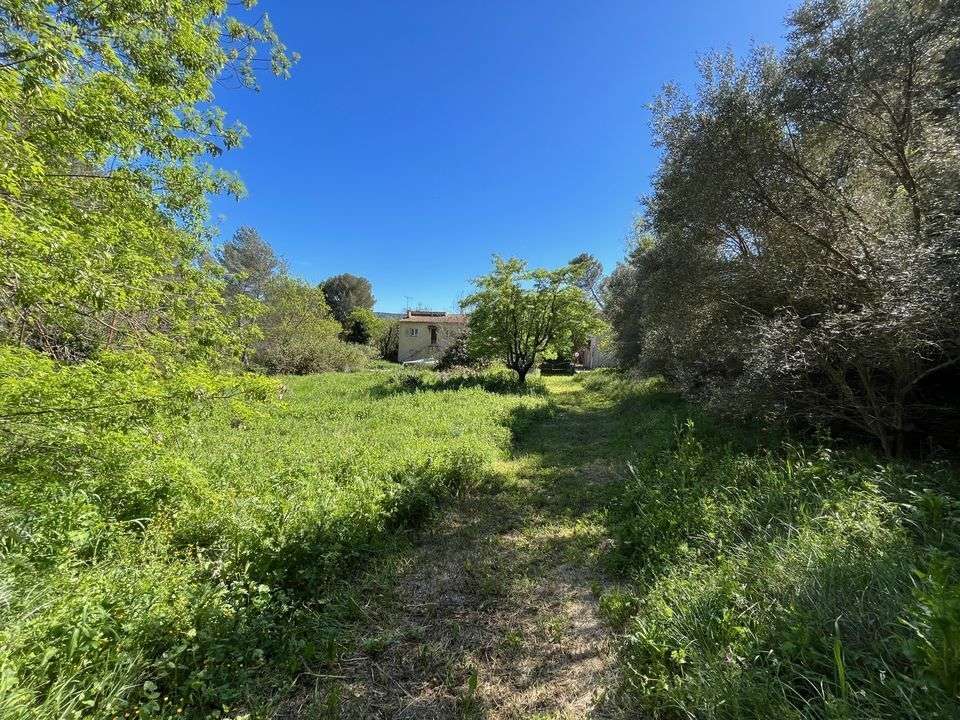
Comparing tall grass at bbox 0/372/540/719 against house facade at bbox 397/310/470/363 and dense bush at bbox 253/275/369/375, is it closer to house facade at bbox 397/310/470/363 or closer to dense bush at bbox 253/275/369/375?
dense bush at bbox 253/275/369/375

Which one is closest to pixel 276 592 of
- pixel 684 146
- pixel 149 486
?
pixel 149 486

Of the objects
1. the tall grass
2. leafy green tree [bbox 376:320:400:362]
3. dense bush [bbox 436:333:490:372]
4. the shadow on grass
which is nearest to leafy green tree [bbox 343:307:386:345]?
leafy green tree [bbox 376:320:400:362]

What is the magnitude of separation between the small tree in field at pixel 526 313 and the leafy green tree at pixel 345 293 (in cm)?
2630

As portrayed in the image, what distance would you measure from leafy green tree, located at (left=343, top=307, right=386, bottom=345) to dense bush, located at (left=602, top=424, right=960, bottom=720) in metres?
33.8

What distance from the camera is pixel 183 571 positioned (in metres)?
2.74

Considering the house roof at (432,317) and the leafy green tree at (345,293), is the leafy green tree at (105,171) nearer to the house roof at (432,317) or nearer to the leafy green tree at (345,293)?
the house roof at (432,317)

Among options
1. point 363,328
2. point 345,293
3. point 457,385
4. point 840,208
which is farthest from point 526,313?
point 345,293

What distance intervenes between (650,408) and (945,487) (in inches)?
259

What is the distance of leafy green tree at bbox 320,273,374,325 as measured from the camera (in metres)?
39.2

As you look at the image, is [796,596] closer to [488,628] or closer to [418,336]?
[488,628]

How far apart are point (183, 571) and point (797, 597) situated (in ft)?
13.5

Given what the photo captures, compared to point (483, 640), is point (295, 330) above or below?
above

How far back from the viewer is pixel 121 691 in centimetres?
187

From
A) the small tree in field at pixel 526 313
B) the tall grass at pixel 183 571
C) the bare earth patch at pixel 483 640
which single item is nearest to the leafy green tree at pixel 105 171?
the tall grass at pixel 183 571
